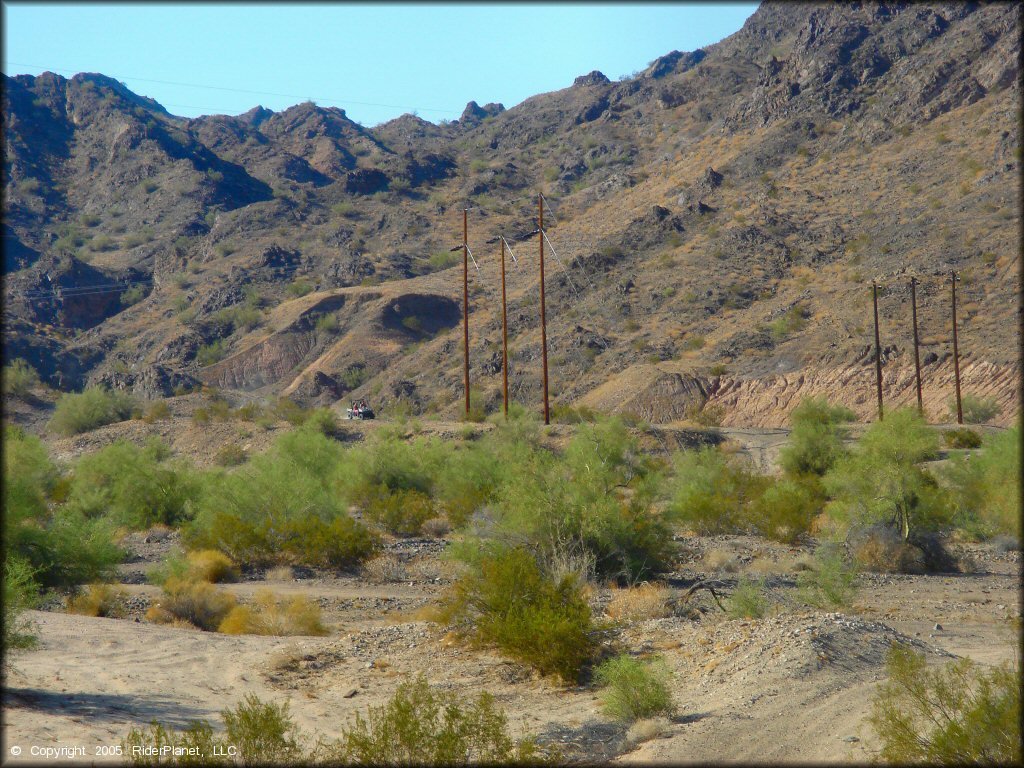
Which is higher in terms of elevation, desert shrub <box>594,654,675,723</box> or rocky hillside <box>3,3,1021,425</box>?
rocky hillside <box>3,3,1021,425</box>

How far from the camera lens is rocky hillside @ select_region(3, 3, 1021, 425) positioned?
6200 cm

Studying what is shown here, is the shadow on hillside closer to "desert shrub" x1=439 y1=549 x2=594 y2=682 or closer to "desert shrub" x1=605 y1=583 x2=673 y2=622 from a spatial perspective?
"desert shrub" x1=439 y1=549 x2=594 y2=682

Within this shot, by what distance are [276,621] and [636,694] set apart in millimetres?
8722

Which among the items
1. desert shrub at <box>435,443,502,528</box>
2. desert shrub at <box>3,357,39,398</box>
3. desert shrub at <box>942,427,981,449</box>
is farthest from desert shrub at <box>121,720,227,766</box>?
desert shrub at <box>3,357,39,398</box>

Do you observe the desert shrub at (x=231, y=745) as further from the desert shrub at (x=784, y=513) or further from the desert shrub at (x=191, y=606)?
the desert shrub at (x=784, y=513)

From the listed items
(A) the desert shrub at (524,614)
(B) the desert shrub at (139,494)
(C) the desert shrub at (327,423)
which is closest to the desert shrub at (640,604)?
(A) the desert shrub at (524,614)

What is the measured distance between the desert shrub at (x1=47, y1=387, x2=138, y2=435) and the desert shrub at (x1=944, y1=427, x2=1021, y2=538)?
49165 mm

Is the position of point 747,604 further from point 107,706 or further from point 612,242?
point 612,242

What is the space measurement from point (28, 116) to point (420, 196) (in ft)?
182

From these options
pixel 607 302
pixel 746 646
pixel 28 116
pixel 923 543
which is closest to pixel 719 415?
pixel 607 302

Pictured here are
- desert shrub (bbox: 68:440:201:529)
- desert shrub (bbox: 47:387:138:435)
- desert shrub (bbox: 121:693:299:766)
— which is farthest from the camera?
desert shrub (bbox: 47:387:138:435)

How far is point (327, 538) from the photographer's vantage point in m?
24.1

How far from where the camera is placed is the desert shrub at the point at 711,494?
28.8 m

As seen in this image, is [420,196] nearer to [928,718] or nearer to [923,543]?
[923,543]
